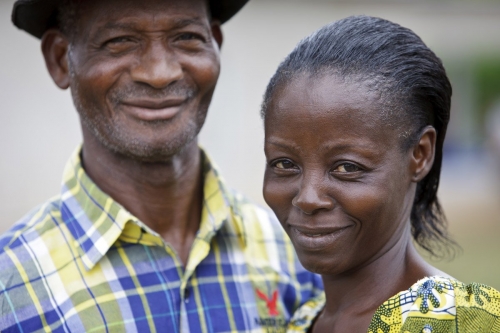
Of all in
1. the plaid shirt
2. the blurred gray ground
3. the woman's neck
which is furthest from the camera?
the blurred gray ground

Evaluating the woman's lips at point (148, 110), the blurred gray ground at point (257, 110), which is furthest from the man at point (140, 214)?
the blurred gray ground at point (257, 110)

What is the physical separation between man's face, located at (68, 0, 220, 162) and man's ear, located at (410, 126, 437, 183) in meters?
1.08

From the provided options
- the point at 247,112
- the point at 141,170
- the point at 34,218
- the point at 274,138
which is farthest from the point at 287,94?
the point at 247,112

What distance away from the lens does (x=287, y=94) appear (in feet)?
7.88

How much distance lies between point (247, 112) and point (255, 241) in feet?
30.2

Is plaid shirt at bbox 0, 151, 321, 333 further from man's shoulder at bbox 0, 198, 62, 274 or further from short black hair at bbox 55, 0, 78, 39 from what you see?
short black hair at bbox 55, 0, 78, 39

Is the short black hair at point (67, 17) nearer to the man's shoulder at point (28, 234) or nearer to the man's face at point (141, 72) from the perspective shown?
the man's face at point (141, 72)

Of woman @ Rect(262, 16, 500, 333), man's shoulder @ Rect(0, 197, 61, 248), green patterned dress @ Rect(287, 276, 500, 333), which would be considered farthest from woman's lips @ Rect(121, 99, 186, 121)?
green patterned dress @ Rect(287, 276, 500, 333)

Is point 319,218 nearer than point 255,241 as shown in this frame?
Yes

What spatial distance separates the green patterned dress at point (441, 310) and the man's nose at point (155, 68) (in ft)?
4.43

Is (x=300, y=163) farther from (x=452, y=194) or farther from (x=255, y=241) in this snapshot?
(x=452, y=194)

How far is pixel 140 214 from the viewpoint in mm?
3213

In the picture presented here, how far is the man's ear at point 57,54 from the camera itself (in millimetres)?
3289

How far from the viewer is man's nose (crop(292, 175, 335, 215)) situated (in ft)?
7.55
